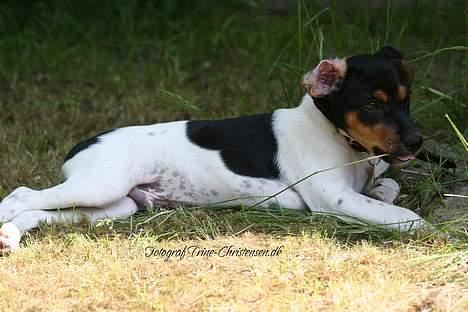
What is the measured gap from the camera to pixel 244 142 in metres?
5.77

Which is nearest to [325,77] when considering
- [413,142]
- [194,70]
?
[413,142]

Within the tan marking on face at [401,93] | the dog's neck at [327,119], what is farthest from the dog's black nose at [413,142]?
the dog's neck at [327,119]

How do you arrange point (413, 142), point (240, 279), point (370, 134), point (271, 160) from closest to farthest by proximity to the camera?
point (240, 279) < point (413, 142) < point (370, 134) < point (271, 160)

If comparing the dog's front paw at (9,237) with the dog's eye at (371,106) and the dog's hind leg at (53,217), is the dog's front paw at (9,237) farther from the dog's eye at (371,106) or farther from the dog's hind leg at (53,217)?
the dog's eye at (371,106)

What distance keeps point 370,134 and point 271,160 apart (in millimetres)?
707

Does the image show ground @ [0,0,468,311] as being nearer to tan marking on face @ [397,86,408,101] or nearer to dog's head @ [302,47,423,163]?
dog's head @ [302,47,423,163]

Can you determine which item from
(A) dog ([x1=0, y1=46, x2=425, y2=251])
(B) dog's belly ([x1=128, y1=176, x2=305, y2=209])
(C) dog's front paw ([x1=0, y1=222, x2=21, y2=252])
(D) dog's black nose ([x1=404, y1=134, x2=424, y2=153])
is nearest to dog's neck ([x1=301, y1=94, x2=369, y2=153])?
(A) dog ([x1=0, y1=46, x2=425, y2=251])

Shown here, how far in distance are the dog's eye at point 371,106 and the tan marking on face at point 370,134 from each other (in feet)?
0.24

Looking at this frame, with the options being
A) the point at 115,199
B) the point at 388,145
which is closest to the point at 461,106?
the point at 388,145

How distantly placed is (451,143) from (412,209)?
1.09 m

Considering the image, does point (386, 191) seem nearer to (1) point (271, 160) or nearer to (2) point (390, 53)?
(1) point (271, 160)

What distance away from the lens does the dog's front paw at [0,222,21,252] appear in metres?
5.15

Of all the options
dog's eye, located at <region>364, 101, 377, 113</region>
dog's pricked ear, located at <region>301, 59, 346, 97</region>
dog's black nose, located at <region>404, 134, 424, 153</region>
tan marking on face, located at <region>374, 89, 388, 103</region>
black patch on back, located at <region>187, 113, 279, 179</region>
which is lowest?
black patch on back, located at <region>187, 113, 279, 179</region>

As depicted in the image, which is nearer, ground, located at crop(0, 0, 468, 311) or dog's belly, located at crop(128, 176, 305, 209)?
ground, located at crop(0, 0, 468, 311)
